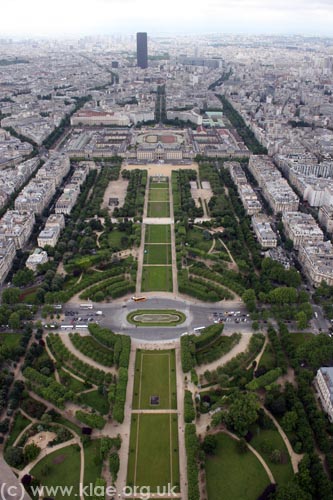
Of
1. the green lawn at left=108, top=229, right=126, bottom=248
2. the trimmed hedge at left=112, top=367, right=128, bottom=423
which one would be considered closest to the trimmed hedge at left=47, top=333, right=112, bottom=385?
the trimmed hedge at left=112, top=367, right=128, bottom=423

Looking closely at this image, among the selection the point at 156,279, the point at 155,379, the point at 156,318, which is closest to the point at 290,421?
the point at 155,379

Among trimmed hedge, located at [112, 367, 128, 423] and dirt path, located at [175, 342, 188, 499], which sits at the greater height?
trimmed hedge, located at [112, 367, 128, 423]

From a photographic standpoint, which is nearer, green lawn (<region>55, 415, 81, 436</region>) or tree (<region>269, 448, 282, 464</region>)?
tree (<region>269, 448, 282, 464</region>)

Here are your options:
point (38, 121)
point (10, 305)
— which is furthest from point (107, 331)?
point (38, 121)

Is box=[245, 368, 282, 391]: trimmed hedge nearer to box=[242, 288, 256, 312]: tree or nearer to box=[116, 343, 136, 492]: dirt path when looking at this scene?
box=[242, 288, 256, 312]: tree

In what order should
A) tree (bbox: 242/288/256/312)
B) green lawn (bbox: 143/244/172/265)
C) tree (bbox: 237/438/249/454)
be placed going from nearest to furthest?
Result: tree (bbox: 237/438/249/454) < tree (bbox: 242/288/256/312) < green lawn (bbox: 143/244/172/265)

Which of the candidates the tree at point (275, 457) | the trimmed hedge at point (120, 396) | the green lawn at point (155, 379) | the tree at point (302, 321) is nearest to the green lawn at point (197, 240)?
the tree at point (302, 321)

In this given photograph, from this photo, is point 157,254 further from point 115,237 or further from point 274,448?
point 274,448
